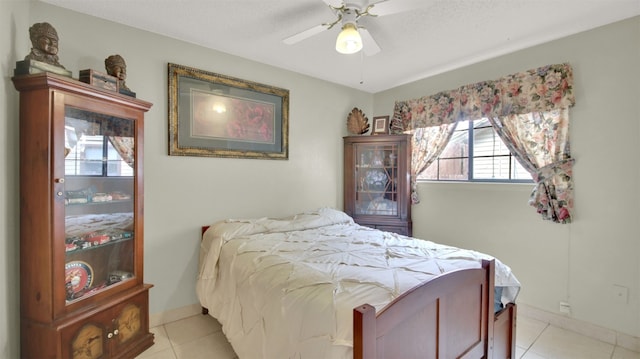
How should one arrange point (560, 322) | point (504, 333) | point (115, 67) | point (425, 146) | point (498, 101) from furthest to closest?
point (425, 146)
point (498, 101)
point (560, 322)
point (115, 67)
point (504, 333)

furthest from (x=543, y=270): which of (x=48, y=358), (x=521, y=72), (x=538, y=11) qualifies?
(x=48, y=358)

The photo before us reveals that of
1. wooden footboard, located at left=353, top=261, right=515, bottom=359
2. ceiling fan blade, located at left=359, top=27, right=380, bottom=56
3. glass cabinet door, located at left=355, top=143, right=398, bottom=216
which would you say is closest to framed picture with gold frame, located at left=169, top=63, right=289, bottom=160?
glass cabinet door, located at left=355, top=143, right=398, bottom=216

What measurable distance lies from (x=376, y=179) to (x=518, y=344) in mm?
2082

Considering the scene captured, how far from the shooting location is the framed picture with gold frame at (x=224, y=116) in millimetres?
2488

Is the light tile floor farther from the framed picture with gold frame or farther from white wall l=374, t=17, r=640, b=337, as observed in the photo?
the framed picture with gold frame

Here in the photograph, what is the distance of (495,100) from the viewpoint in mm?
2758

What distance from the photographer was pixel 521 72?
2594mm

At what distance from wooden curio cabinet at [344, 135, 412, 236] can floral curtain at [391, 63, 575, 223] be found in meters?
0.23

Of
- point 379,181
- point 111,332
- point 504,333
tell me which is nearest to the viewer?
point 504,333

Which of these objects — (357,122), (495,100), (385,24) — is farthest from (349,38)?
(357,122)

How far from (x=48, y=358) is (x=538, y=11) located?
12.5ft

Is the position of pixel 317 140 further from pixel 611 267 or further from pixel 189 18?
pixel 611 267

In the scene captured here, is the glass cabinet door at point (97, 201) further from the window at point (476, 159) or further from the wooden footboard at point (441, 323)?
the window at point (476, 159)

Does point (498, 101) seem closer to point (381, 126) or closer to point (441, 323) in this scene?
point (381, 126)
